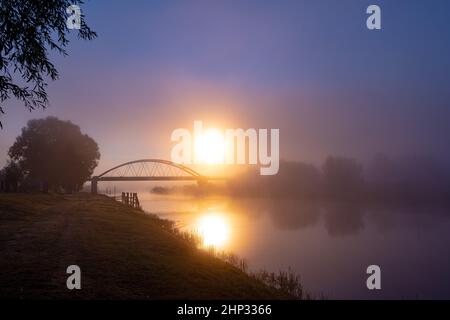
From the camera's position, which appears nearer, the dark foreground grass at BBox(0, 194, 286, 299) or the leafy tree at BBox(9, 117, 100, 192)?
the dark foreground grass at BBox(0, 194, 286, 299)

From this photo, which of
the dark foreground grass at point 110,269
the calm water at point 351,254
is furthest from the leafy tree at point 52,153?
the dark foreground grass at point 110,269

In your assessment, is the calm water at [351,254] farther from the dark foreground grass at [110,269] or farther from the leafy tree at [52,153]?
the leafy tree at [52,153]

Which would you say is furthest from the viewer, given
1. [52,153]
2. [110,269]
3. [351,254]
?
[52,153]

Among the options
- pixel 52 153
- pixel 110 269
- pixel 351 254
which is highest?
pixel 52 153

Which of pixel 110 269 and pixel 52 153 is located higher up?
pixel 52 153

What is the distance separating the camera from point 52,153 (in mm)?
66312

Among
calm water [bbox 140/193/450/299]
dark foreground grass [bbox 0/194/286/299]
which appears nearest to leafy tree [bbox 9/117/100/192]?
calm water [bbox 140/193/450/299]

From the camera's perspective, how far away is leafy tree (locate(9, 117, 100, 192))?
6594 cm

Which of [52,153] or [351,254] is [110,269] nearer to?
[351,254]

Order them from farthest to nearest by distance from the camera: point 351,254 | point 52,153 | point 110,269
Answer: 1. point 52,153
2. point 351,254
3. point 110,269

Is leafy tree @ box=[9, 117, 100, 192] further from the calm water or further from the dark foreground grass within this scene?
the dark foreground grass

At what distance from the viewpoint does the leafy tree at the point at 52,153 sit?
6594 centimetres

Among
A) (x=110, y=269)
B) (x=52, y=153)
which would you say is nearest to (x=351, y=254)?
(x=110, y=269)

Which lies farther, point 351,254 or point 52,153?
point 52,153
